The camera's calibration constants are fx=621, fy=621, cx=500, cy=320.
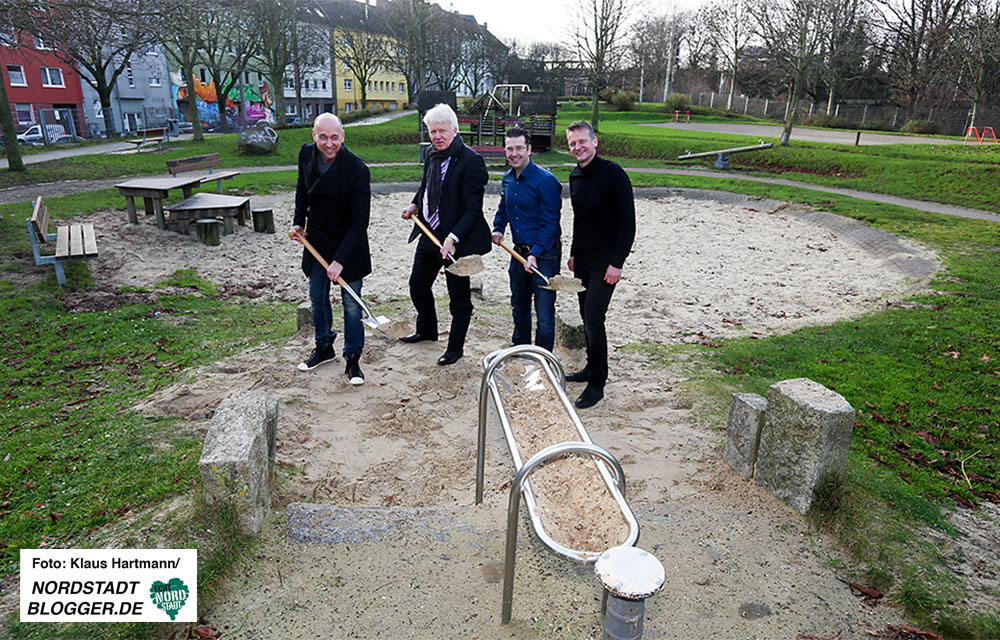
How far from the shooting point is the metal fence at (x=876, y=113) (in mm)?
34375

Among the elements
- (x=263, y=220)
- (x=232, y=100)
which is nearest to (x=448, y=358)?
(x=263, y=220)

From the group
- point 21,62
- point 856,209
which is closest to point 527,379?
point 856,209

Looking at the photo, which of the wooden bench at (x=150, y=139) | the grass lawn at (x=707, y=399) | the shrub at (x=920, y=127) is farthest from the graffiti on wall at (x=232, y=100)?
the shrub at (x=920, y=127)

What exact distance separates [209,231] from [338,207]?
6.31 m

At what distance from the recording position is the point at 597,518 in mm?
2994

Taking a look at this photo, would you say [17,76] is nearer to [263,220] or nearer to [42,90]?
[42,90]

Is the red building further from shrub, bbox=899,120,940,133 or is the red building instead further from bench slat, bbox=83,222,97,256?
shrub, bbox=899,120,940,133

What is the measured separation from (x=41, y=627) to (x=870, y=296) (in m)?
9.39

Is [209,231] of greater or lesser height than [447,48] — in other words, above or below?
below

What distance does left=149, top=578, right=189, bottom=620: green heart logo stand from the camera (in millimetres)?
2572

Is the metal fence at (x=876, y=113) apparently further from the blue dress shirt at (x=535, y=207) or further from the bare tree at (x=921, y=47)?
the blue dress shirt at (x=535, y=207)

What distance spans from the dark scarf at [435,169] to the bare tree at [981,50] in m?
33.7

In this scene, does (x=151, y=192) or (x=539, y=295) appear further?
(x=151, y=192)

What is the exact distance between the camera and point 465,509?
3471mm
